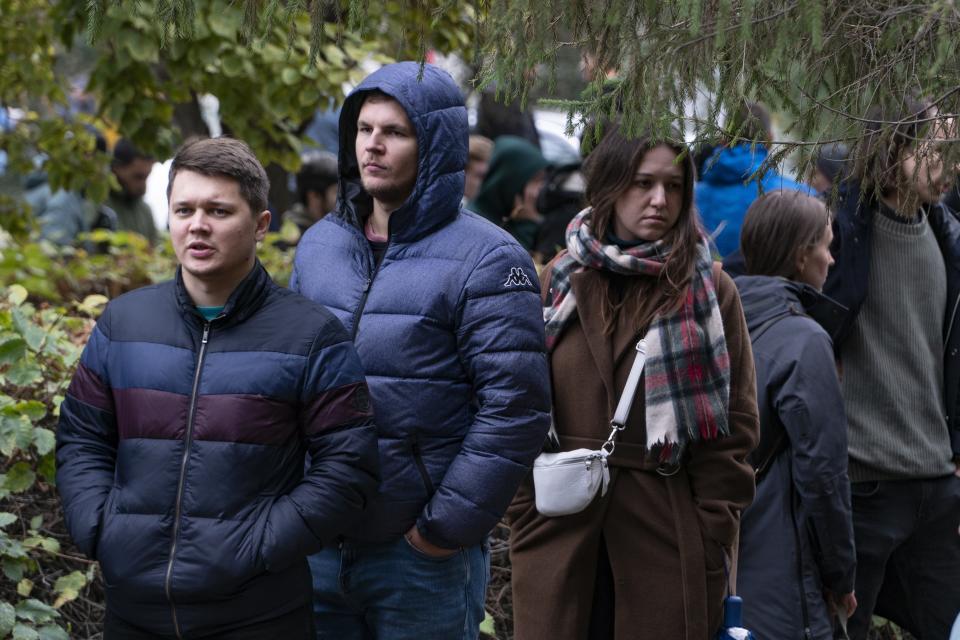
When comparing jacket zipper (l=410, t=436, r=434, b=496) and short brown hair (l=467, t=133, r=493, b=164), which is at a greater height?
short brown hair (l=467, t=133, r=493, b=164)

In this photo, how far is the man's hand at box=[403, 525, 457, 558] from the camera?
3252 millimetres

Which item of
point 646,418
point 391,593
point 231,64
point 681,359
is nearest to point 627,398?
point 646,418

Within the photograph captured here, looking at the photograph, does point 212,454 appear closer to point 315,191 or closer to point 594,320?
point 594,320

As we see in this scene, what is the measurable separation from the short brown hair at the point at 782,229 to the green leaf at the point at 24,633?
272cm

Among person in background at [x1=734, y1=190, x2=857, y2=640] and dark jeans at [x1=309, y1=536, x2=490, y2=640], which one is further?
person in background at [x1=734, y1=190, x2=857, y2=640]

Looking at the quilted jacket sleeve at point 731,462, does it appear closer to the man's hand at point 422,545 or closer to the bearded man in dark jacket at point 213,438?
the man's hand at point 422,545

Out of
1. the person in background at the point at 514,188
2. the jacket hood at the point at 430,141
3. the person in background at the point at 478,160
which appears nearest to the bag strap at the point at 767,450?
the jacket hood at the point at 430,141

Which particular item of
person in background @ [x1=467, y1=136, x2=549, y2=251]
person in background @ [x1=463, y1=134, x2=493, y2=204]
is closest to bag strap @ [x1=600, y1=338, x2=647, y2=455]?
person in background @ [x1=467, y1=136, x2=549, y2=251]

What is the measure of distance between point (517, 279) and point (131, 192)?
700cm

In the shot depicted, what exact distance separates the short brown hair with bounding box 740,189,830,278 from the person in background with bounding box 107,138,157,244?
19.7 feet

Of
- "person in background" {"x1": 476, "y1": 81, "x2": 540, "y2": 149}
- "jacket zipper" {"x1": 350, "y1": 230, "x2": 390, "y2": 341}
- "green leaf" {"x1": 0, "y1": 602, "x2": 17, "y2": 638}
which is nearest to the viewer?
→ "jacket zipper" {"x1": 350, "y1": 230, "x2": 390, "y2": 341}

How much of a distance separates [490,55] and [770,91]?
699 millimetres

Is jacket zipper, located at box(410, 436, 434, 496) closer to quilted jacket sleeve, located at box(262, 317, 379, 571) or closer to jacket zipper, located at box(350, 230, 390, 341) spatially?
quilted jacket sleeve, located at box(262, 317, 379, 571)

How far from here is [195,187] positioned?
3195 mm
